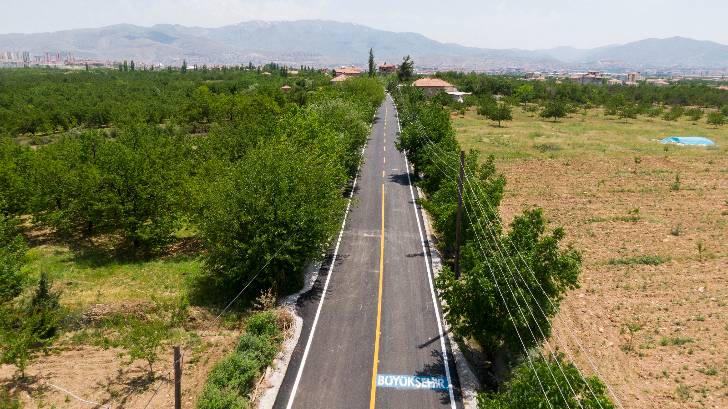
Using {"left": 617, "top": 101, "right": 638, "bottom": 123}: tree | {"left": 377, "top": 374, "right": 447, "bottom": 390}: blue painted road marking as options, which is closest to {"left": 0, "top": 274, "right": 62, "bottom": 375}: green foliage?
{"left": 377, "top": 374, "right": 447, "bottom": 390}: blue painted road marking

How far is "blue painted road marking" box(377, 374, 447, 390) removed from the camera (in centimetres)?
1698

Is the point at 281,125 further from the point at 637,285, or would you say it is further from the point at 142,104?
the point at 142,104

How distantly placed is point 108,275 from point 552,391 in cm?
2606

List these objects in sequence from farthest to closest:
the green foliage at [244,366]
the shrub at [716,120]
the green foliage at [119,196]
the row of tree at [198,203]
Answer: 1. the shrub at [716,120]
2. the green foliage at [119,196]
3. the row of tree at [198,203]
4. the green foliage at [244,366]

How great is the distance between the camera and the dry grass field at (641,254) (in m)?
17.8

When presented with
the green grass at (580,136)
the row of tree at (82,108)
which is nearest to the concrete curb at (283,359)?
the green grass at (580,136)

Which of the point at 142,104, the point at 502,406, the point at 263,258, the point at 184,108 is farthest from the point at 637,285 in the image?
the point at 142,104

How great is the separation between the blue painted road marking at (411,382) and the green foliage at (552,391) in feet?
16.1

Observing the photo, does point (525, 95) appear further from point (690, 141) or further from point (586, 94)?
point (690, 141)

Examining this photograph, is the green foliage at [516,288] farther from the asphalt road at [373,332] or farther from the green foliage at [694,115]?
the green foliage at [694,115]

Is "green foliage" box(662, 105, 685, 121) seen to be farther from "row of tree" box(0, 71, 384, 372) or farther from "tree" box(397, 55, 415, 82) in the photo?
"row of tree" box(0, 71, 384, 372)

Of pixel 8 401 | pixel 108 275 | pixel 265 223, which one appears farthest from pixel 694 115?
pixel 8 401

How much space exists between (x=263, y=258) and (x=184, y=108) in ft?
238

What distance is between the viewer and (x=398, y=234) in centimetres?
3259
